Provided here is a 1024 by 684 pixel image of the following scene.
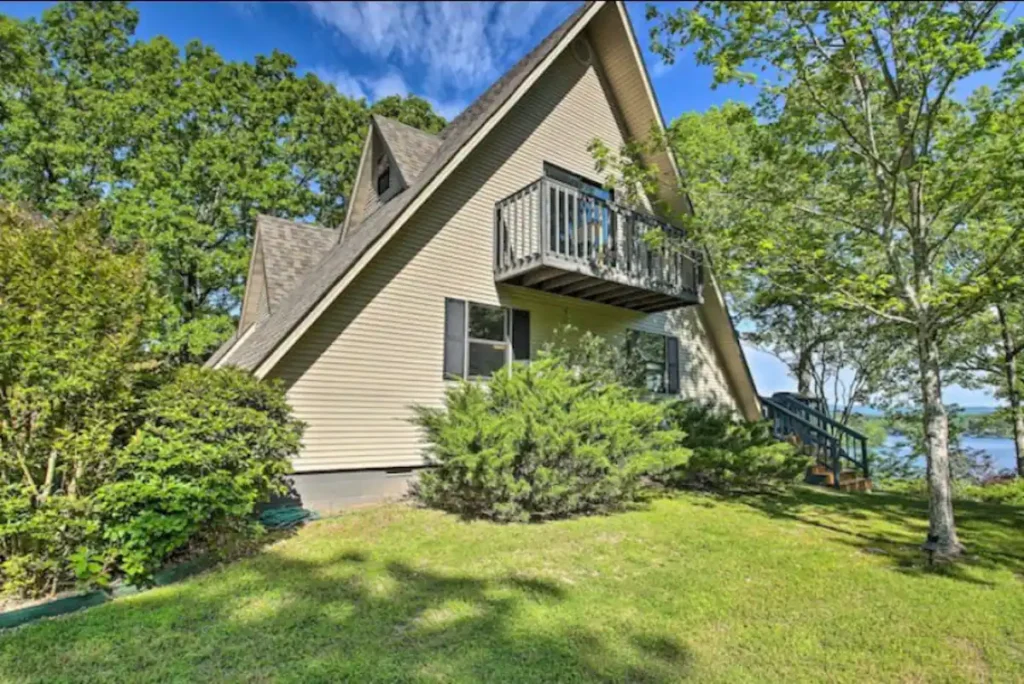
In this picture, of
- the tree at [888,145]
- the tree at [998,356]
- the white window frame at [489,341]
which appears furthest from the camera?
the tree at [998,356]

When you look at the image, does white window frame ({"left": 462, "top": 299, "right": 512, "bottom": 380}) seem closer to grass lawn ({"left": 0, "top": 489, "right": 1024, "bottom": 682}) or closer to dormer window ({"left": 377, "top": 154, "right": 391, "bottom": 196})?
grass lawn ({"left": 0, "top": 489, "right": 1024, "bottom": 682})

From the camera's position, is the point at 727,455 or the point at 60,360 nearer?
the point at 60,360

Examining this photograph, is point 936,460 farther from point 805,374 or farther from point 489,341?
point 805,374


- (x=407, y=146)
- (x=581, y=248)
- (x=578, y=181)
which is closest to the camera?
(x=581, y=248)

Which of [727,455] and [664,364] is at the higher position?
[664,364]

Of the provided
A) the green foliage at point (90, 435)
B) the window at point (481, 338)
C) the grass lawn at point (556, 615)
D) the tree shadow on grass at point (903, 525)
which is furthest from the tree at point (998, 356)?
the green foliage at point (90, 435)

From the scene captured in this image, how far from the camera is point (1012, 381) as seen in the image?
42.0 feet

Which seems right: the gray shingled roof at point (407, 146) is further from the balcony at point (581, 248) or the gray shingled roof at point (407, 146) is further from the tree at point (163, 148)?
the tree at point (163, 148)

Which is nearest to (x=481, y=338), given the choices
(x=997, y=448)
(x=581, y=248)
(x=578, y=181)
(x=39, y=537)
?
(x=581, y=248)

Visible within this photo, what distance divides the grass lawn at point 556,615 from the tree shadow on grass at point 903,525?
0.24ft

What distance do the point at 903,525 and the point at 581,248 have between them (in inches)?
246

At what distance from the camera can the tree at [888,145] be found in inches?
223

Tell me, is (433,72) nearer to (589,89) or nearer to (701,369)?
(589,89)

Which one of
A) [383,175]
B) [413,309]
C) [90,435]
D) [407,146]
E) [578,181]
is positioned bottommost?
[90,435]
